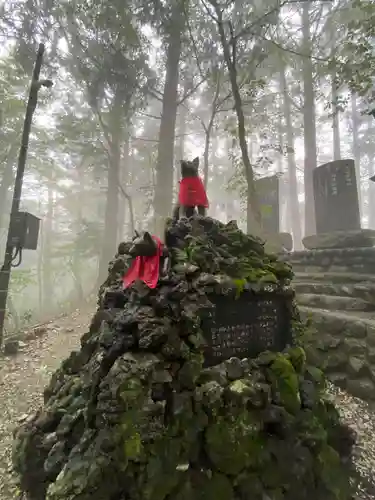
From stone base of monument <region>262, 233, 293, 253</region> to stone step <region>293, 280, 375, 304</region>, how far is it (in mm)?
1753

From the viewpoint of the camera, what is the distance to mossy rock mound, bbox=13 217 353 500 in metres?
2.22

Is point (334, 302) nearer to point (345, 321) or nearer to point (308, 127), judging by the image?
point (345, 321)

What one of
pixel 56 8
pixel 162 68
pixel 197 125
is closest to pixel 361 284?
pixel 162 68

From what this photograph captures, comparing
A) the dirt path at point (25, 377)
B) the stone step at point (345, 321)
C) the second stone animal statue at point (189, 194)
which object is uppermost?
the second stone animal statue at point (189, 194)

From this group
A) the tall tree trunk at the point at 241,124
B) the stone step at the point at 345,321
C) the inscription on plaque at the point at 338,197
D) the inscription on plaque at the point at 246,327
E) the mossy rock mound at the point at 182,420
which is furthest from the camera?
the inscription on plaque at the point at 338,197

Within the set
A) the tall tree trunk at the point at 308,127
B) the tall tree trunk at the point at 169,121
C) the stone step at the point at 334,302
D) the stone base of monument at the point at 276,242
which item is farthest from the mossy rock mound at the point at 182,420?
the tall tree trunk at the point at 308,127

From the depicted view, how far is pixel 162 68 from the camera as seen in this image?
10.4 m

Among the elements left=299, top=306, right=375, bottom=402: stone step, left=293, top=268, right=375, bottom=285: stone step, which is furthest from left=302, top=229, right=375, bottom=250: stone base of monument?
left=299, top=306, right=375, bottom=402: stone step

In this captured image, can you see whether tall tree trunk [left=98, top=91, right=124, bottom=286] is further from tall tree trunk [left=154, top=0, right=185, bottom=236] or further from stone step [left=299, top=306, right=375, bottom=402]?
stone step [left=299, top=306, right=375, bottom=402]

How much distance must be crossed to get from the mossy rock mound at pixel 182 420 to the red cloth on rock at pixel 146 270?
8 cm

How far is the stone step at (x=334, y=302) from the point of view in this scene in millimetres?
5328

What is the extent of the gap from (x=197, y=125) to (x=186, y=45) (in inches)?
445

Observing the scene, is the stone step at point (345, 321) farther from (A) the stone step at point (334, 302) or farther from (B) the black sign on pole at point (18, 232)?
(B) the black sign on pole at point (18, 232)

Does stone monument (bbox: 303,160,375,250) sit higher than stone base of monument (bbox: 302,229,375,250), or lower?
higher
